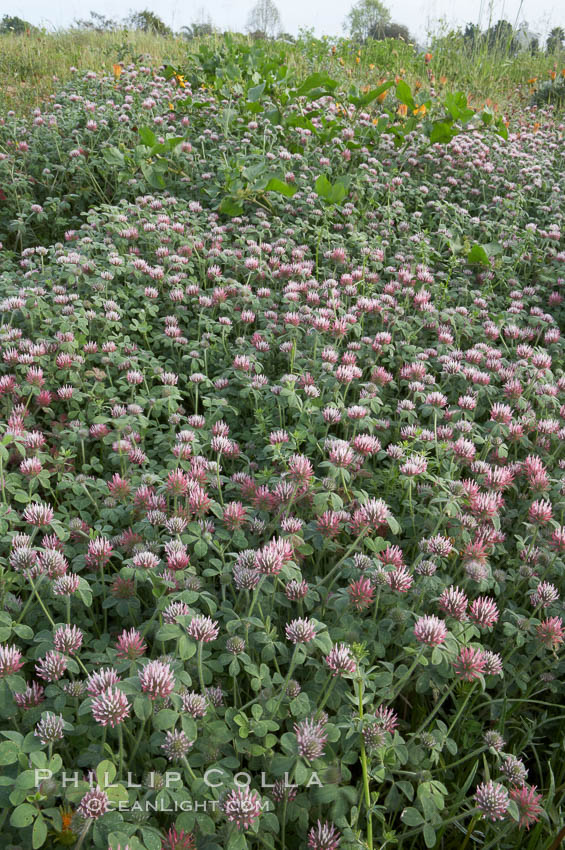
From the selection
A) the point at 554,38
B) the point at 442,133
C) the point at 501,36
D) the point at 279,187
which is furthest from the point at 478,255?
the point at 554,38

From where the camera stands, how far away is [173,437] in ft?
9.59

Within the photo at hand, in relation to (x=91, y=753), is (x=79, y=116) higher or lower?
higher

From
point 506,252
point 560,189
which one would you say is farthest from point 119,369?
point 560,189

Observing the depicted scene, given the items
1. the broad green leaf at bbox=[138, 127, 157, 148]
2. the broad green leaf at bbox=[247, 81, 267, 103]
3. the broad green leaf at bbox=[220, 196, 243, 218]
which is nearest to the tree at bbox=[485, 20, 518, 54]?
the broad green leaf at bbox=[247, 81, 267, 103]

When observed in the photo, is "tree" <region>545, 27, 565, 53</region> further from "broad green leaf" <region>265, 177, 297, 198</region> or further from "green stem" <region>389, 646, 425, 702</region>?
"green stem" <region>389, 646, 425, 702</region>

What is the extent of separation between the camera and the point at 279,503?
2.30 meters

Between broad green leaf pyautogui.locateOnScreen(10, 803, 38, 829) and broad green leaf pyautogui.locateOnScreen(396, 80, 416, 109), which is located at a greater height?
broad green leaf pyautogui.locateOnScreen(396, 80, 416, 109)

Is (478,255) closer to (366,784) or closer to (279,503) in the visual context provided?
(279,503)

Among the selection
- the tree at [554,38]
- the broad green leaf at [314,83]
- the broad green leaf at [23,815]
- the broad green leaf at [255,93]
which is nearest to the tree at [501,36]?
the tree at [554,38]

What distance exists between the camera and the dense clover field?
61.9 inches

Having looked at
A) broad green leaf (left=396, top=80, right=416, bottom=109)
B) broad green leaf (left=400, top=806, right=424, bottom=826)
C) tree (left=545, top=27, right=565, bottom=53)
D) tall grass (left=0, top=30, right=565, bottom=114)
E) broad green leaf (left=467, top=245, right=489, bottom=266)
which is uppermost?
tree (left=545, top=27, right=565, bottom=53)

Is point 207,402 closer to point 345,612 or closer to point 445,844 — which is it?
point 345,612

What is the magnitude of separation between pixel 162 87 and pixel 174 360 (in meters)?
5.66

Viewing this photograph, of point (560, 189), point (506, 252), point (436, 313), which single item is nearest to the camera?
point (436, 313)
